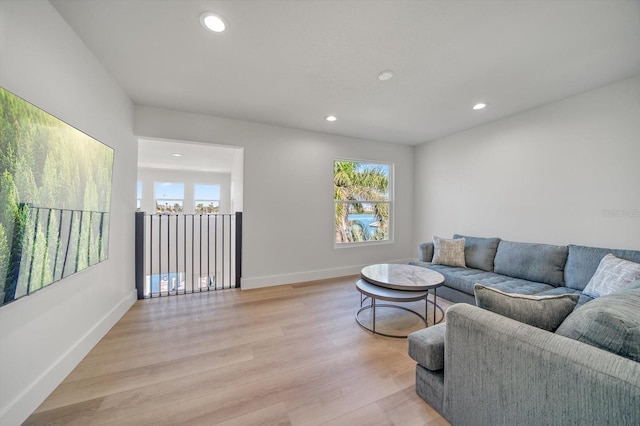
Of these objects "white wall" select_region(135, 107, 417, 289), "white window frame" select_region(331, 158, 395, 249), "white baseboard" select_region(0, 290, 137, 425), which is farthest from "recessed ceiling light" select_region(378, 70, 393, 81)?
"white baseboard" select_region(0, 290, 137, 425)

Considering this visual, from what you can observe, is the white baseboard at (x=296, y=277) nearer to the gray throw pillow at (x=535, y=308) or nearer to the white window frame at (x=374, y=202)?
the white window frame at (x=374, y=202)

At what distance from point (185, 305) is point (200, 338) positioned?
3.05 ft

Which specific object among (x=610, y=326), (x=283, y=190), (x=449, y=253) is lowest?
(x=449, y=253)

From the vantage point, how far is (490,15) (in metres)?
1.61

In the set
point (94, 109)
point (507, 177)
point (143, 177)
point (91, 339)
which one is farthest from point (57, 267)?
point (143, 177)

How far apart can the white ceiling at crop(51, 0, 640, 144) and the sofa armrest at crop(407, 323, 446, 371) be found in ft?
7.25

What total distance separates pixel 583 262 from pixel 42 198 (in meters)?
4.66

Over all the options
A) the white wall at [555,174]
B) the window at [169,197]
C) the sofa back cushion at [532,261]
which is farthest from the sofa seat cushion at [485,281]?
the window at [169,197]

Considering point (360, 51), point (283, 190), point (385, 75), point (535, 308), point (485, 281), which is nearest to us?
point (535, 308)

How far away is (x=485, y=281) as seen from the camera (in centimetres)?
272

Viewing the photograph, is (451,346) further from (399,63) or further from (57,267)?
(57,267)

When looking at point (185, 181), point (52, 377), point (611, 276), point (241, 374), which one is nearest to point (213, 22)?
point (241, 374)

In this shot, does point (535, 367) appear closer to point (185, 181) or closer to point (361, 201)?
point (361, 201)

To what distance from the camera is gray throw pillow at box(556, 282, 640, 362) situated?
0.87 m
